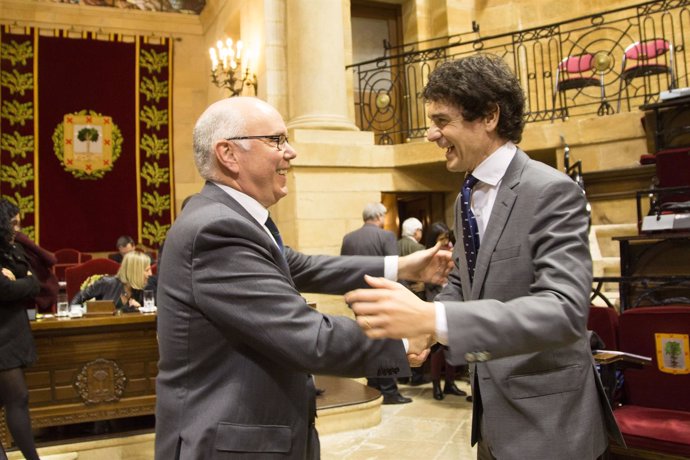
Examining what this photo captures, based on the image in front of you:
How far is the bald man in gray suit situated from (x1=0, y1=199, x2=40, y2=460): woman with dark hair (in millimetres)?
2510

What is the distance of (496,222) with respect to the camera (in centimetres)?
158

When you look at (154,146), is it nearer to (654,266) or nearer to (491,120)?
(654,266)

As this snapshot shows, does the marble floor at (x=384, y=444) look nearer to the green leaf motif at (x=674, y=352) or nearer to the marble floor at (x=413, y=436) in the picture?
the marble floor at (x=413, y=436)

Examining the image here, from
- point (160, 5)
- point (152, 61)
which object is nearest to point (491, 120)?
point (152, 61)

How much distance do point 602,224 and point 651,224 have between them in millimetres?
2026

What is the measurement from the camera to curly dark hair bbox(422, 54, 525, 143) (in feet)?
5.32

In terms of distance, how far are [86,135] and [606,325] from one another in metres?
9.44

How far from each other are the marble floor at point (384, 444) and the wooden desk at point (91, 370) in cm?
22

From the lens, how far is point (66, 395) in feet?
14.5

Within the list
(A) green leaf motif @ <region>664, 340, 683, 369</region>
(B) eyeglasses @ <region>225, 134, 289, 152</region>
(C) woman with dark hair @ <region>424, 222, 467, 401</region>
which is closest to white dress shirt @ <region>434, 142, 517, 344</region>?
(B) eyeglasses @ <region>225, 134, 289, 152</region>

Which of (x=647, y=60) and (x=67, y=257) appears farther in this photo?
(x=67, y=257)

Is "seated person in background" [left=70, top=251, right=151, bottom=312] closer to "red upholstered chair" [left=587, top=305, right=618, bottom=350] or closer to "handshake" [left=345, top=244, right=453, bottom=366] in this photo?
"red upholstered chair" [left=587, top=305, right=618, bottom=350]

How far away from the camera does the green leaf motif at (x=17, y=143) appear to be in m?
10.1

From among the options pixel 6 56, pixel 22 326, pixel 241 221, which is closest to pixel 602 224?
pixel 22 326
